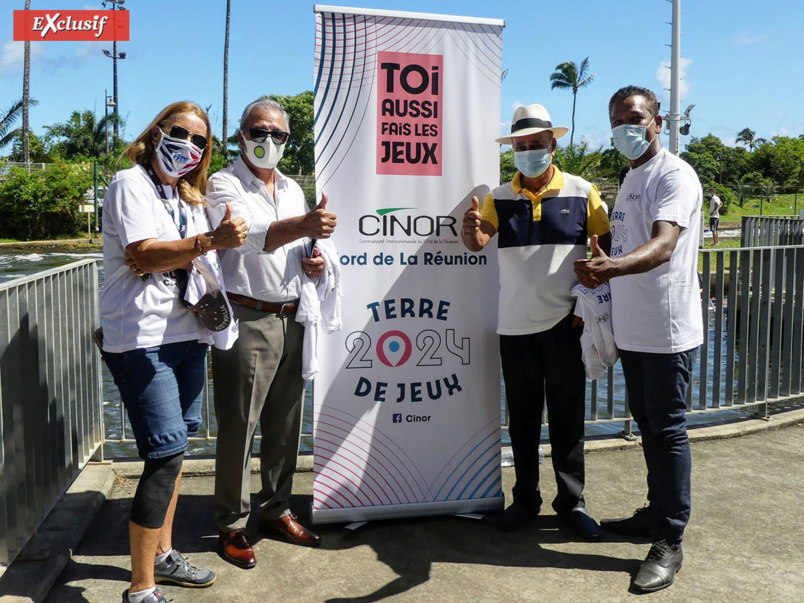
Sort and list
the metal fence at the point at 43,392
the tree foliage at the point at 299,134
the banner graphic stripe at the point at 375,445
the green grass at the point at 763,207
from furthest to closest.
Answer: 1. the tree foliage at the point at 299,134
2. the green grass at the point at 763,207
3. the banner graphic stripe at the point at 375,445
4. the metal fence at the point at 43,392

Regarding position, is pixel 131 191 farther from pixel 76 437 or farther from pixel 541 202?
pixel 541 202

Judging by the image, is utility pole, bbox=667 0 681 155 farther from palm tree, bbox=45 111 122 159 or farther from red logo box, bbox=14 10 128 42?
palm tree, bbox=45 111 122 159

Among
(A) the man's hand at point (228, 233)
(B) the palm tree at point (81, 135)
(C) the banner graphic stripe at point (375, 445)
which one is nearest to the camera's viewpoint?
(A) the man's hand at point (228, 233)

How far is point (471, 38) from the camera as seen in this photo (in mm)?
3916

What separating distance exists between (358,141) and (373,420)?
1.46 metres

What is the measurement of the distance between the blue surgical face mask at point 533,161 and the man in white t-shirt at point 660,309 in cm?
40

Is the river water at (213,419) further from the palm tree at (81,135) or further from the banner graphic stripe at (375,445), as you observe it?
the palm tree at (81,135)

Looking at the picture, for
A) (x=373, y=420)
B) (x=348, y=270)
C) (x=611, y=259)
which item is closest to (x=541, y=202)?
(x=611, y=259)

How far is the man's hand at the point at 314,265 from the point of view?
11.7 feet

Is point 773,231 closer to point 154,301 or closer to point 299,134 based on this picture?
point 154,301

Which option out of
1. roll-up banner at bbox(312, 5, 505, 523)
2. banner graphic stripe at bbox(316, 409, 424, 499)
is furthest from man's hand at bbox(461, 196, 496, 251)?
banner graphic stripe at bbox(316, 409, 424, 499)

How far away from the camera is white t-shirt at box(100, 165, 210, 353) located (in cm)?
286

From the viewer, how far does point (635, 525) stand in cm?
382

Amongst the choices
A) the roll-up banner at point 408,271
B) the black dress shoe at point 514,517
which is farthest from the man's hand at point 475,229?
the black dress shoe at point 514,517
